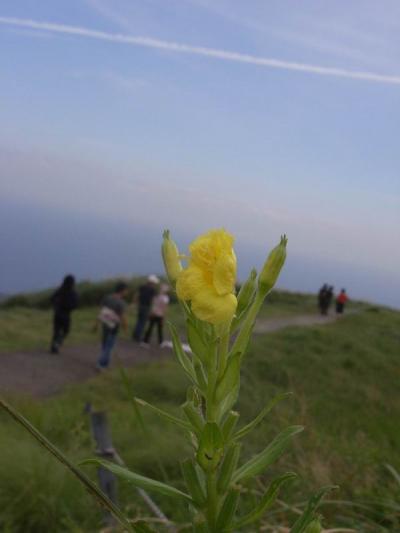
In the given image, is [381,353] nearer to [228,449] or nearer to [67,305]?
[67,305]

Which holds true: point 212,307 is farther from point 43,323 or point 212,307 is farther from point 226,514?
point 43,323

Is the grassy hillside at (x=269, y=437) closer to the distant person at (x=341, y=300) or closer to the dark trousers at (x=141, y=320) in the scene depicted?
the dark trousers at (x=141, y=320)

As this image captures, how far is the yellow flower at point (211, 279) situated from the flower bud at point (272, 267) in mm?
134

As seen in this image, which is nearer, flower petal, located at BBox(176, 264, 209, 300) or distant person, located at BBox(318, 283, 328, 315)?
flower petal, located at BBox(176, 264, 209, 300)

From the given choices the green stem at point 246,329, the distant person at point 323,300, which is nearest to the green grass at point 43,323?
the distant person at point 323,300

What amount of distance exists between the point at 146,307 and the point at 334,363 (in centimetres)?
520

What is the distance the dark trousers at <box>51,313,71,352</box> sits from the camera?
51.0ft

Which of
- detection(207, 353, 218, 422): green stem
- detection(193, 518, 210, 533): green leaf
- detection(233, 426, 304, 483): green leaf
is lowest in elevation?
detection(193, 518, 210, 533): green leaf

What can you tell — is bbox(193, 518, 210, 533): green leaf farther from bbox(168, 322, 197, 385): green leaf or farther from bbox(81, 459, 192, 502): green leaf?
bbox(168, 322, 197, 385): green leaf

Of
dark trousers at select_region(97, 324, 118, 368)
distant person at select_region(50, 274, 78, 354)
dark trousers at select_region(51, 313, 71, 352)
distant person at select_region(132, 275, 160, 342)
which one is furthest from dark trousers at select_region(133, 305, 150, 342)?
dark trousers at select_region(97, 324, 118, 368)

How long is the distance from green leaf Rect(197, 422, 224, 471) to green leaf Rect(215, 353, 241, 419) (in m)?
0.06

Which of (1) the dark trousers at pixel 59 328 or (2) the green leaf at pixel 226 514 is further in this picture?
(1) the dark trousers at pixel 59 328

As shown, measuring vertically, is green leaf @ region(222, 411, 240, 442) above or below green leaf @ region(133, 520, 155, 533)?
above

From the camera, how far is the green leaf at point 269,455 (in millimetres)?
1237
